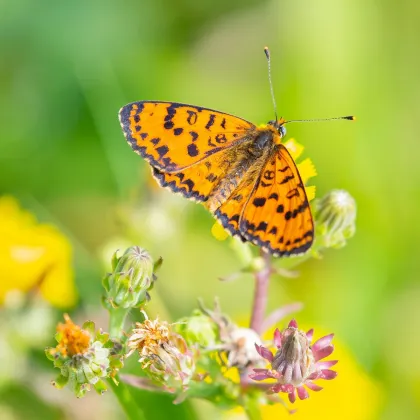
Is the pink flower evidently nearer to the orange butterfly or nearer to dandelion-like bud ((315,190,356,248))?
the orange butterfly

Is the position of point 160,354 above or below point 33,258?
above

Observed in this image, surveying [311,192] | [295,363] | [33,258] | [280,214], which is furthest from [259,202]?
[33,258]

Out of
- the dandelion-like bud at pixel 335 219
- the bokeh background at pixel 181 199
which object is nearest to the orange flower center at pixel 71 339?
the dandelion-like bud at pixel 335 219

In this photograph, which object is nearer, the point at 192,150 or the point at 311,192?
the point at 311,192

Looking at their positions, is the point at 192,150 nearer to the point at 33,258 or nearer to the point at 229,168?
the point at 229,168

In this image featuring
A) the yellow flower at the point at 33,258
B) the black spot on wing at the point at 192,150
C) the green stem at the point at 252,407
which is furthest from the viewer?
the yellow flower at the point at 33,258

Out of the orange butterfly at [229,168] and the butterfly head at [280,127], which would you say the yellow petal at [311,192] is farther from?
the butterfly head at [280,127]
